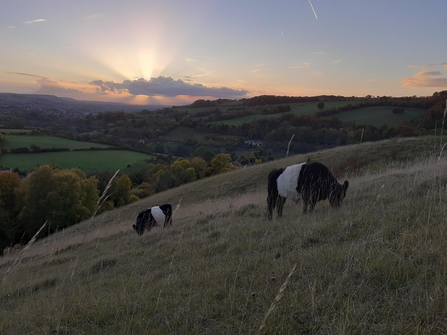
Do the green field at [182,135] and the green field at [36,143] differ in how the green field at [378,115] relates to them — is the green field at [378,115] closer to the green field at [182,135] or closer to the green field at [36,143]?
the green field at [182,135]

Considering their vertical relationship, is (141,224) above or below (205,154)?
above

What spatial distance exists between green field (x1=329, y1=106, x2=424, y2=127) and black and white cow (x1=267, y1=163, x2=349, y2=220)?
2499 inches

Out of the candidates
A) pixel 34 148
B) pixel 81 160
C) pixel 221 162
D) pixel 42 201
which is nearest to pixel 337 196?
pixel 42 201

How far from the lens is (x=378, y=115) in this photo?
6856 cm

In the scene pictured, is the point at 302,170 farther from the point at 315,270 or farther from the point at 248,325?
the point at 248,325

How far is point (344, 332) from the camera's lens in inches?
77.0

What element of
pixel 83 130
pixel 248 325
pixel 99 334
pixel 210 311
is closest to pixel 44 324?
pixel 99 334

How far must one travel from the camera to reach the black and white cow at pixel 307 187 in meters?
6.79

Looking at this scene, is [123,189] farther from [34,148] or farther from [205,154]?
[34,148]

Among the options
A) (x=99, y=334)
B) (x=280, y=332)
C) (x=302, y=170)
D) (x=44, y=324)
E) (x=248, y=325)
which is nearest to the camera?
(x=280, y=332)

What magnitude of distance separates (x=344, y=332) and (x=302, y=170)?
17.6 feet

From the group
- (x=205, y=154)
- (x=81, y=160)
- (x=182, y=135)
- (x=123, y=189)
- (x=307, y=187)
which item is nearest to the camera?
(x=307, y=187)

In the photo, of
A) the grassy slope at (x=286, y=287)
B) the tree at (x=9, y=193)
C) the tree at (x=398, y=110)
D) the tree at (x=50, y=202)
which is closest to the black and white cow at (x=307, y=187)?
the grassy slope at (x=286, y=287)

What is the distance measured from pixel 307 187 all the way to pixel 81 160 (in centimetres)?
6723
